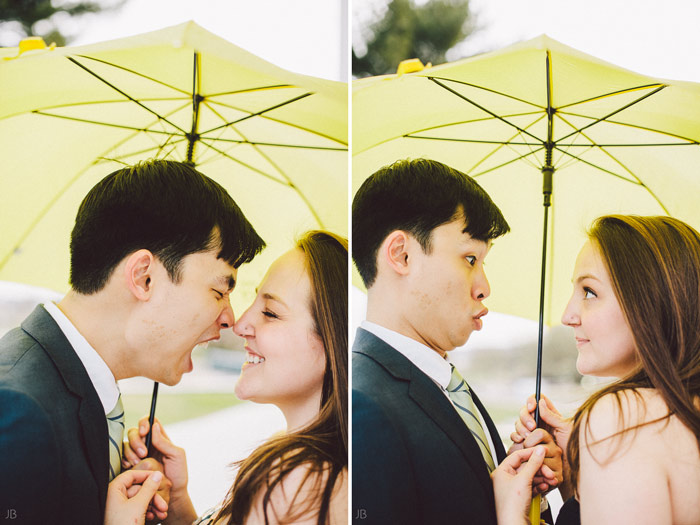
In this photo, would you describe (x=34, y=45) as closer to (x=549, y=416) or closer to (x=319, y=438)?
(x=319, y=438)

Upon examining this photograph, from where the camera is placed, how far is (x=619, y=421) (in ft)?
7.77

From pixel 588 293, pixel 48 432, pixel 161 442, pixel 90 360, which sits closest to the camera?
pixel 48 432

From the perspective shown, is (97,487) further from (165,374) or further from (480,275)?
(480,275)

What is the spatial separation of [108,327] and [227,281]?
418 millimetres

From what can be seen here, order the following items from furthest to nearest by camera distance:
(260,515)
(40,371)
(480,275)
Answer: (480,275) → (260,515) → (40,371)

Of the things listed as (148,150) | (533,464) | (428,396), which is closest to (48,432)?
(148,150)

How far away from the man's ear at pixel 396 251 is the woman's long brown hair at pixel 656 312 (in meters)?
0.69

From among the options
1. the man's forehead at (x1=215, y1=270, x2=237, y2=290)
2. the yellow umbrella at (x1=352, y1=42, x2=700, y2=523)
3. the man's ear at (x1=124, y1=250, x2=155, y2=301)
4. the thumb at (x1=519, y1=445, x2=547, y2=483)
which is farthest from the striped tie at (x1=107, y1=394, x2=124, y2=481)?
the thumb at (x1=519, y1=445, x2=547, y2=483)

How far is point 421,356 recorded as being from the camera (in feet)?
8.21

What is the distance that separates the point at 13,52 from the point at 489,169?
1703 mm

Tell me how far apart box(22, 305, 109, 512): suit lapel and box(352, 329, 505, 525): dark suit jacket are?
33.2 inches

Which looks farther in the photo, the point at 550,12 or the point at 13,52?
the point at 550,12

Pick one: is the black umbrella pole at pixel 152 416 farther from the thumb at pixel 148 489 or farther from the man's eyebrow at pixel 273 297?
the man's eyebrow at pixel 273 297

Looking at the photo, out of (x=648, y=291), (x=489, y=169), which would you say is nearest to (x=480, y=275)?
(x=489, y=169)
